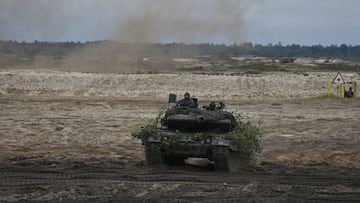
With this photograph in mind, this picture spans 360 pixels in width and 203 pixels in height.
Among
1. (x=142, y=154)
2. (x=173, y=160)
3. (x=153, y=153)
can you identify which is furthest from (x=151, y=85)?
(x=153, y=153)

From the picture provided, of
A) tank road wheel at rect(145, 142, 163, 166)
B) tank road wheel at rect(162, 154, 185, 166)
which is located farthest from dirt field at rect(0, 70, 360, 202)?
tank road wheel at rect(145, 142, 163, 166)

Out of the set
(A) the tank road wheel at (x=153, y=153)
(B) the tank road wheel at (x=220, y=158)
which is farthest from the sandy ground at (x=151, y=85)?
(B) the tank road wheel at (x=220, y=158)

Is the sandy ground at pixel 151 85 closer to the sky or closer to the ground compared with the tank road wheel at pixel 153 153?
closer to the ground

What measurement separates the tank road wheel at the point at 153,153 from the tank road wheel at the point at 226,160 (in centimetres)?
127

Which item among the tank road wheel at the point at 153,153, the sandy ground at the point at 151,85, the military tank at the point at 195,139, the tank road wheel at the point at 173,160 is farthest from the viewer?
the sandy ground at the point at 151,85

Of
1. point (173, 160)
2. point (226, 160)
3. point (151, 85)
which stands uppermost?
point (226, 160)

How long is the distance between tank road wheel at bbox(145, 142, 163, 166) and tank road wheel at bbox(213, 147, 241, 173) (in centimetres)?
127

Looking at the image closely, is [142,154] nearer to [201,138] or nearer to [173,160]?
[173,160]

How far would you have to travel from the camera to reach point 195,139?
Answer: 17516mm

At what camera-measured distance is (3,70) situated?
67.6 metres

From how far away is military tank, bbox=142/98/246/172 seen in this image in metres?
17.5

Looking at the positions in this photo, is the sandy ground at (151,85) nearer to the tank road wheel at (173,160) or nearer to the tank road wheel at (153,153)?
the tank road wheel at (173,160)

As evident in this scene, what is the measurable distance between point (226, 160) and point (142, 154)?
5.67m

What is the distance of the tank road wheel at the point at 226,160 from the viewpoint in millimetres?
17328
